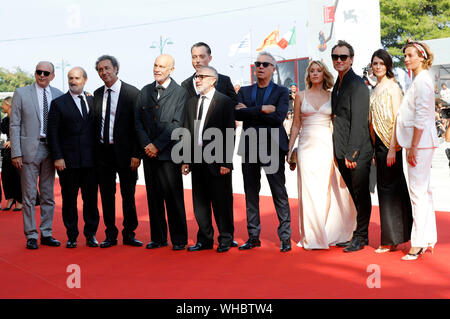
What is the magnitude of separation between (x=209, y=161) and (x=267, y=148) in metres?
0.57

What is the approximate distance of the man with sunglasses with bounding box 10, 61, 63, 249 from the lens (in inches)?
257

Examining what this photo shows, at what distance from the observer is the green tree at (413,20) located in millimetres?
42531

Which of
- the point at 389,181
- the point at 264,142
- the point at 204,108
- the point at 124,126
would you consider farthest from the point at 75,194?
the point at 389,181

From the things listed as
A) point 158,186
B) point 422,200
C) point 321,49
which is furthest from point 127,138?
point 321,49

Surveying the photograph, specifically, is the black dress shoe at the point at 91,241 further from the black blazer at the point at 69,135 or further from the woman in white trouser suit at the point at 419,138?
the woman in white trouser suit at the point at 419,138

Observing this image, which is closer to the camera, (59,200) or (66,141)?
(66,141)

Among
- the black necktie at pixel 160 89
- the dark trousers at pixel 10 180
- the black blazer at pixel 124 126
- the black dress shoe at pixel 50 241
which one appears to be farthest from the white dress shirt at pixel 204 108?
the dark trousers at pixel 10 180

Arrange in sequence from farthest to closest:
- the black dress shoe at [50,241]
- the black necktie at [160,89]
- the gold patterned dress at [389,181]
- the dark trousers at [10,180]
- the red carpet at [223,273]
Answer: the dark trousers at [10,180] → the black dress shoe at [50,241] → the black necktie at [160,89] → the gold patterned dress at [389,181] → the red carpet at [223,273]

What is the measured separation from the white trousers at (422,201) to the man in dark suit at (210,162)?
5.58ft

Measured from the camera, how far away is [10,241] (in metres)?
6.88

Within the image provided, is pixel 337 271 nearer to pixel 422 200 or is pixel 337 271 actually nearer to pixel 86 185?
pixel 422 200

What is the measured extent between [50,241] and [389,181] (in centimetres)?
349

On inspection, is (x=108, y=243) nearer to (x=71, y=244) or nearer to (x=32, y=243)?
(x=71, y=244)

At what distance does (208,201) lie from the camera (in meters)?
6.20
